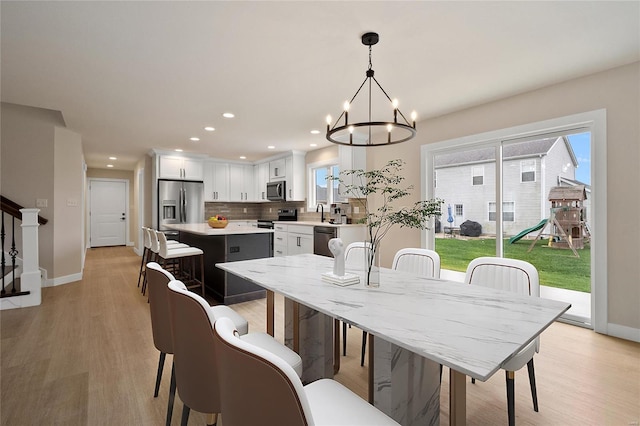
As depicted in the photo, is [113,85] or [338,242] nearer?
[338,242]

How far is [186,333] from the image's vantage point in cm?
117

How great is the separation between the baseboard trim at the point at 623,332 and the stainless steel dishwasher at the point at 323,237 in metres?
3.13

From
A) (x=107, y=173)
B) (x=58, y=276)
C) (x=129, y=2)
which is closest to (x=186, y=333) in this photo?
(x=129, y=2)

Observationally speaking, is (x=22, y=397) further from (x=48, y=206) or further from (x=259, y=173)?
(x=259, y=173)

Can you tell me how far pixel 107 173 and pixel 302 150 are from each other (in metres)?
6.25

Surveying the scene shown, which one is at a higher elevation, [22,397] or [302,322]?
[302,322]

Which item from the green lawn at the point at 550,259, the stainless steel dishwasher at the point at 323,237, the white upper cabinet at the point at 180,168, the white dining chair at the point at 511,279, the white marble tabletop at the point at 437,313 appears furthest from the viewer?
the white upper cabinet at the point at 180,168

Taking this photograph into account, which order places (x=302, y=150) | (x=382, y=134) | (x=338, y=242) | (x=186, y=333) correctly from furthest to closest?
(x=302, y=150), (x=382, y=134), (x=338, y=242), (x=186, y=333)

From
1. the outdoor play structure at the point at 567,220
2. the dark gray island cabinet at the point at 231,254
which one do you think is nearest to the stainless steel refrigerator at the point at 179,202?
the dark gray island cabinet at the point at 231,254

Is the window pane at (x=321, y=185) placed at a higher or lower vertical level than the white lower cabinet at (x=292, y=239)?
higher

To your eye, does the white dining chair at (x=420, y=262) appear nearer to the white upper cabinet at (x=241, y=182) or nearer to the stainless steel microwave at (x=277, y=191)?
the stainless steel microwave at (x=277, y=191)

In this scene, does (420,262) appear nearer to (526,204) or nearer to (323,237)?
(526,204)

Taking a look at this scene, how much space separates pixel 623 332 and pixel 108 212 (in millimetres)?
10654

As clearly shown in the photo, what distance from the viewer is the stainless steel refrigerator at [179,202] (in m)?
6.11
